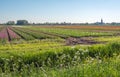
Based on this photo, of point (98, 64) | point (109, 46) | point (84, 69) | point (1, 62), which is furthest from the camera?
point (109, 46)

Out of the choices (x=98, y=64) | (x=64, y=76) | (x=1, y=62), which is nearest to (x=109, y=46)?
(x=1, y=62)

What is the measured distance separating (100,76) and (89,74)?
278 millimetres

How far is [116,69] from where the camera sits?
Answer: 6.95 metres

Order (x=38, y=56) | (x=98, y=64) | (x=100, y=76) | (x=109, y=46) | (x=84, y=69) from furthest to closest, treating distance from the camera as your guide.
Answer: (x=109, y=46)
(x=38, y=56)
(x=98, y=64)
(x=84, y=69)
(x=100, y=76)

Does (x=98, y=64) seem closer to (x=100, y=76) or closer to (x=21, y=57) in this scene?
(x=100, y=76)

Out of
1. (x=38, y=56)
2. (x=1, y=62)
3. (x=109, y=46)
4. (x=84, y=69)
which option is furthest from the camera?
(x=109, y=46)

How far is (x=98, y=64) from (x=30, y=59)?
8.46 m

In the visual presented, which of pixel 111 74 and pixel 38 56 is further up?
pixel 111 74

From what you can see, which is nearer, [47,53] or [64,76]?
[64,76]

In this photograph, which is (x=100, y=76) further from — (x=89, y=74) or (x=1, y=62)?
(x=1, y=62)

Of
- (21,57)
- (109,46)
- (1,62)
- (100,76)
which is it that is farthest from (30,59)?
(100,76)

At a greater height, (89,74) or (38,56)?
(89,74)

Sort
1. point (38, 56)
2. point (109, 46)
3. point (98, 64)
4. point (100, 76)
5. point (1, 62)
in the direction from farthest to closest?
point (109, 46), point (38, 56), point (1, 62), point (98, 64), point (100, 76)

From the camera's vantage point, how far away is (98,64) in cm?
738
